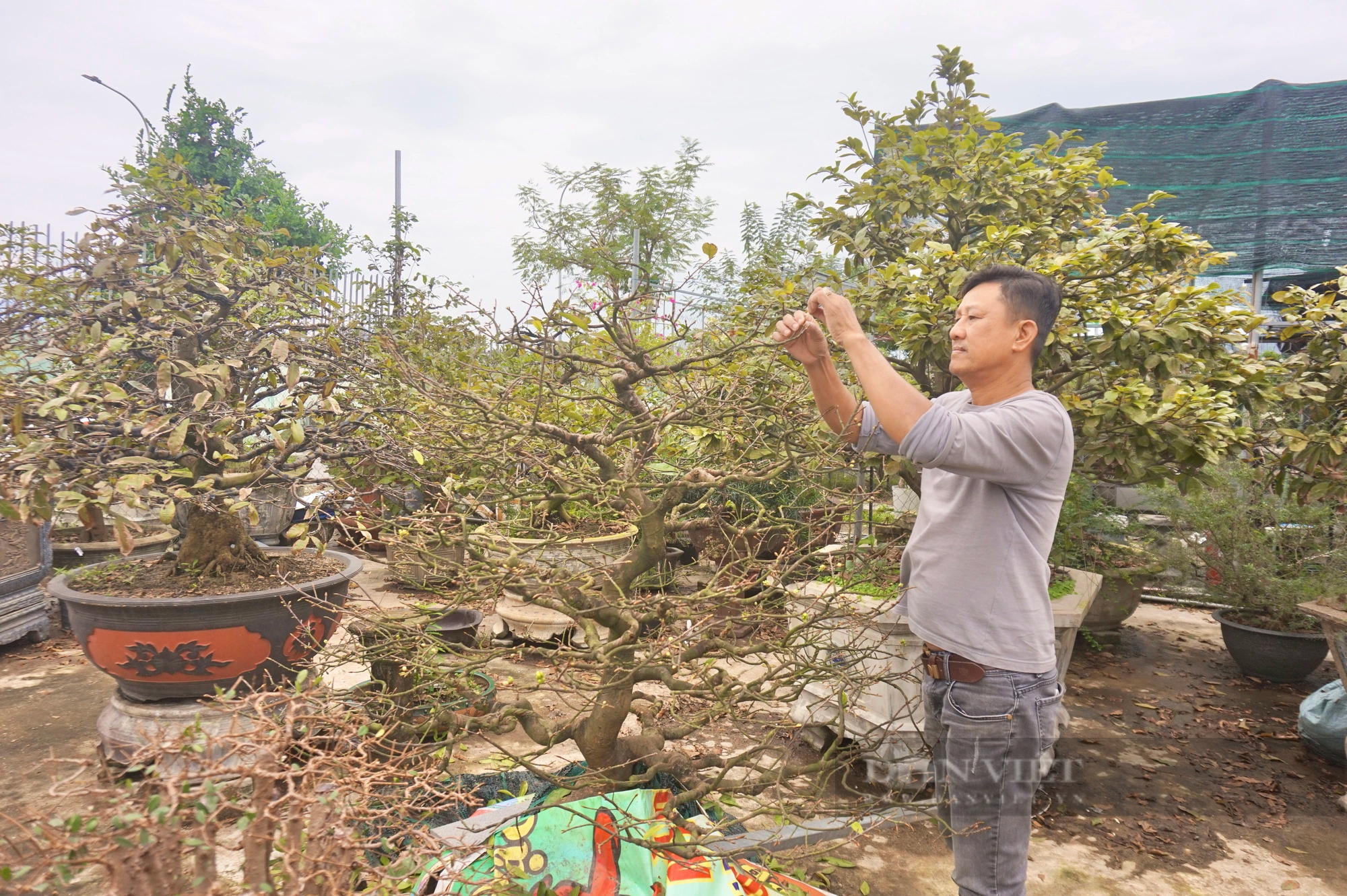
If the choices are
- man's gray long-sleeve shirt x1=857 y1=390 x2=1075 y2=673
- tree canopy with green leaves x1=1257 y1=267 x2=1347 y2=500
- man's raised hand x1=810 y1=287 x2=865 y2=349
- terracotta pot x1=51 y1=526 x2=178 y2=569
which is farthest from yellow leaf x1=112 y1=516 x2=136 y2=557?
tree canopy with green leaves x1=1257 y1=267 x2=1347 y2=500

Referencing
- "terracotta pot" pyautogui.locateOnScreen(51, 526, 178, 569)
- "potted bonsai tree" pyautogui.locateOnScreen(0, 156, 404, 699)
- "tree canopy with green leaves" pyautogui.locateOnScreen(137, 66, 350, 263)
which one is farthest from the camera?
"tree canopy with green leaves" pyautogui.locateOnScreen(137, 66, 350, 263)

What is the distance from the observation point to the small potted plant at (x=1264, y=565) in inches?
195

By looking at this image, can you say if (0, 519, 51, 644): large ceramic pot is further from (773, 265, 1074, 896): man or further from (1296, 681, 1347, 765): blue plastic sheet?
(1296, 681, 1347, 765): blue plastic sheet

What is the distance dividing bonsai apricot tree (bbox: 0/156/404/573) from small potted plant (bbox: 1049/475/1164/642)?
452 centimetres

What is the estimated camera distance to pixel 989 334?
76.5 inches

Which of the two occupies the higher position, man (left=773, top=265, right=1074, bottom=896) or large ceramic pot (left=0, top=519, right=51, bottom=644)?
man (left=773, top=265, right=1074, bottom=896)

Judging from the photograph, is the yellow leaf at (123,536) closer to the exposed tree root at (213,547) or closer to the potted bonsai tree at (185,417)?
the potted bonsai tree at (185,417)

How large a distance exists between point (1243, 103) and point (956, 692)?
6191 millimetres

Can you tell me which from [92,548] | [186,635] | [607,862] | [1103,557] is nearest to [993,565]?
[607,862]

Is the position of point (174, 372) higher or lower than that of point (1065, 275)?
lower

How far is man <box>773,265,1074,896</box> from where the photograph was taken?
5.88 ft

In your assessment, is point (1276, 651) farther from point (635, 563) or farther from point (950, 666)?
point (635, 563)

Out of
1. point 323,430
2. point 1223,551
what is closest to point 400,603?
point 323,430

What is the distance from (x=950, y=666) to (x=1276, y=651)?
14.7ft
